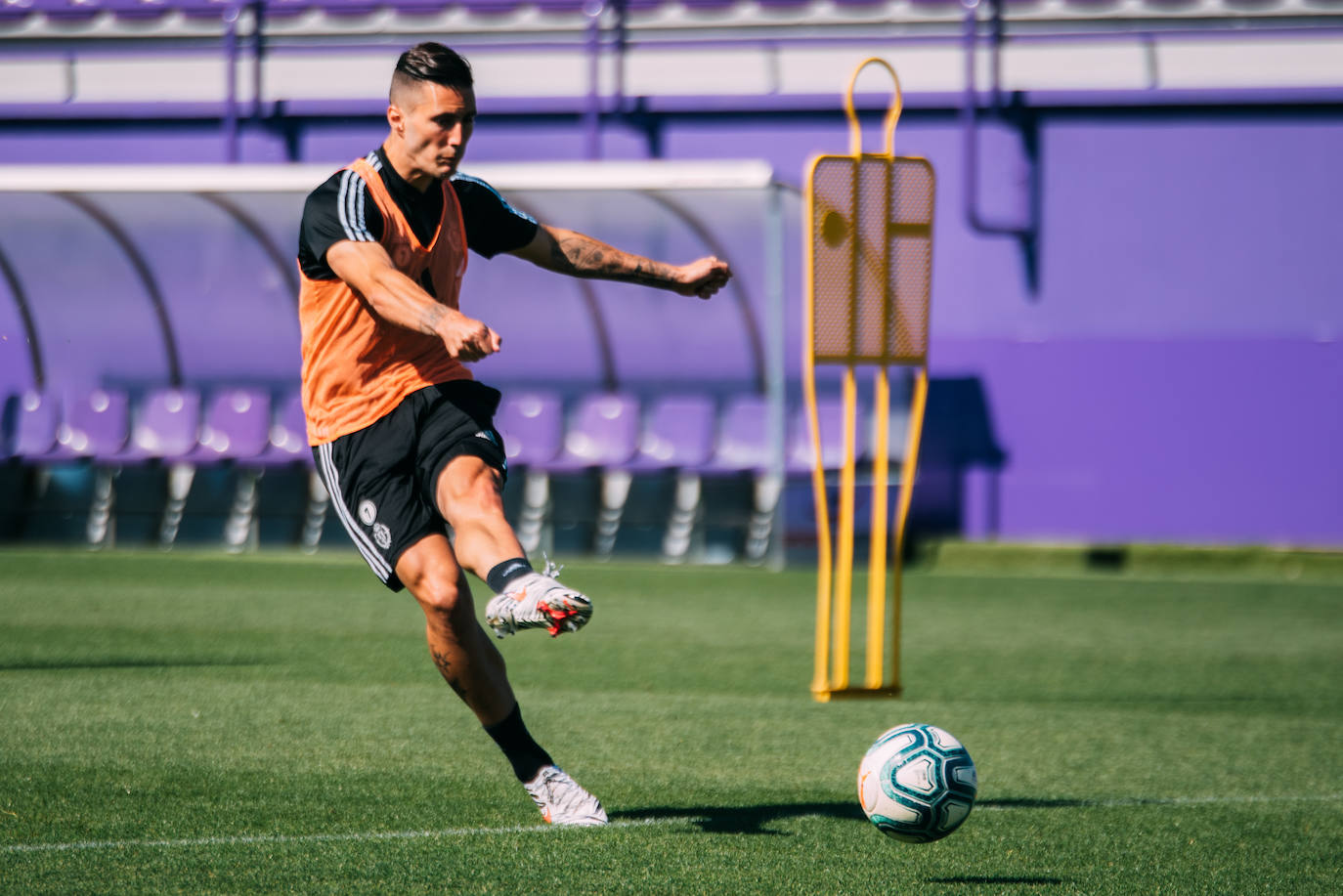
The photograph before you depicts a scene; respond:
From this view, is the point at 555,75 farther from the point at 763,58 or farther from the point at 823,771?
the point at 823,771

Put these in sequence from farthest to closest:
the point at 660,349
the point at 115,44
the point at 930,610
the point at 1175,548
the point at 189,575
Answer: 1. the point at 115,44
2. the point at 660,349
3. the point at 1175,548
4. the point at 189,575
5. the point at 930,610

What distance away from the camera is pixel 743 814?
4.65 m

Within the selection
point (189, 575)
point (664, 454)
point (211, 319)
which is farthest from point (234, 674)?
point (211, 319)

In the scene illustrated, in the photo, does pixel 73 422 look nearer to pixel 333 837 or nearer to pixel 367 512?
pixel 367 512

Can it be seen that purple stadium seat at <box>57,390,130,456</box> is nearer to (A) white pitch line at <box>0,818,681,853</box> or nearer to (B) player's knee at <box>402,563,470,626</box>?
(A) white pitch line at <box>0,818,681,853</box>

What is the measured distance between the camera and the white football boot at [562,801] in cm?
434

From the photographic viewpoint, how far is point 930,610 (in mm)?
10773

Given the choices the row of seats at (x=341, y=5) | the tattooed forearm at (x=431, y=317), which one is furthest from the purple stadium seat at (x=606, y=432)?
the tattooed forearm at (x=431, y=317)

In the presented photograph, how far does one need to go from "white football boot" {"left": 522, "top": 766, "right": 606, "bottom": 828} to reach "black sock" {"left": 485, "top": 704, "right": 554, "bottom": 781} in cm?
3

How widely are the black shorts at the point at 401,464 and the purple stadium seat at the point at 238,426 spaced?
11061 millimetres

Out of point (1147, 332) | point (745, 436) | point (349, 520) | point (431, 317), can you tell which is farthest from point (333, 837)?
point (1147, 332)

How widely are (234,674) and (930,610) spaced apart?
5.15 metres

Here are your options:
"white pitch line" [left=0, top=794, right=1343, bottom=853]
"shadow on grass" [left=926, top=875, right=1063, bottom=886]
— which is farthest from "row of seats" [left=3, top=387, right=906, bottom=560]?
"shadow on grass" [left=926, top=875, right=1063, bottom=886]

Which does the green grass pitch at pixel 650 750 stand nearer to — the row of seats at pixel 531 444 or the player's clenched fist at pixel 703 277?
the player's clenched fist at pixel 703 277
